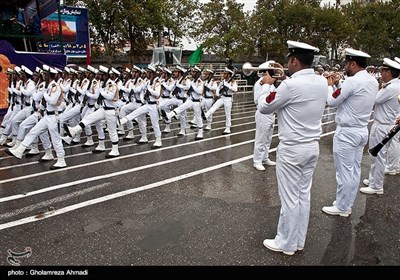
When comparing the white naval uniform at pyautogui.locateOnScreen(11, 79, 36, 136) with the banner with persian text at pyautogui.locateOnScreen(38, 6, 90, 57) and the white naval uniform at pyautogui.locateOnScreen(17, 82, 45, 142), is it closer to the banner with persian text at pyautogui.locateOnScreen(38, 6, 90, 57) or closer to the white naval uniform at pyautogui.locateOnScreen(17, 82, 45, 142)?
the white naval uniform at pyautogui.locateOnScreen(17, 82, 45, 142)

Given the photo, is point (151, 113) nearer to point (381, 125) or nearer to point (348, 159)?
point (381, 125)

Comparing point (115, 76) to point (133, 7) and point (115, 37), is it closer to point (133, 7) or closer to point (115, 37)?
point (133, 7)

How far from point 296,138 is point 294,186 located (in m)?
0.51

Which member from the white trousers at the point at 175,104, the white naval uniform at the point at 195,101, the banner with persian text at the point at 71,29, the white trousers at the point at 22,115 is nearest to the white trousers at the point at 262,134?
the white naval uniform at the point at 195,101

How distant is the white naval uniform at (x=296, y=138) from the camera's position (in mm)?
3318

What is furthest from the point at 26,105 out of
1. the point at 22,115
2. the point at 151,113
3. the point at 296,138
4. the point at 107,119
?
the point at 296,138

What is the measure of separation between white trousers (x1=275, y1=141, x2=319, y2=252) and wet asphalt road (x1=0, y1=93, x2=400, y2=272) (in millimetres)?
270

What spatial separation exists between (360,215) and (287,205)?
1.79 metres

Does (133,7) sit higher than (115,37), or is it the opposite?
(133,7)

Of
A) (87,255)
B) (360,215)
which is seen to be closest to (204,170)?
(360,215)

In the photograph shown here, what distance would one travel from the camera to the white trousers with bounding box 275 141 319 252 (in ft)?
11.1

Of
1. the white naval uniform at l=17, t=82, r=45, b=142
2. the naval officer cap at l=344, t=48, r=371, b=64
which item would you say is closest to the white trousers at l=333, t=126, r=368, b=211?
the naval officer cap at l=344, t=48, r=371, b=64

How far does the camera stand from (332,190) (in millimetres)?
5523

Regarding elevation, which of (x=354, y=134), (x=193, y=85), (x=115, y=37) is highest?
(x=115, y=37)
